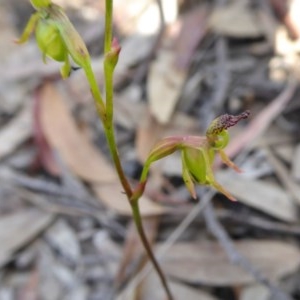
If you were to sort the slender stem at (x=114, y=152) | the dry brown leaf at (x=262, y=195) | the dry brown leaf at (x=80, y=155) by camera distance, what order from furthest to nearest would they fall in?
the dry brown leaf at (x=80, y=155), the dry brown leaf at (x=262, y=195), the slender stem at (x=114, y=152)

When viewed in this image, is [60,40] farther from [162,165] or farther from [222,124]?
[162,165]

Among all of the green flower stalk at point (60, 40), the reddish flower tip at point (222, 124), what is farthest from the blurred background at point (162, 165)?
the green flower stalk at point (60, 40)

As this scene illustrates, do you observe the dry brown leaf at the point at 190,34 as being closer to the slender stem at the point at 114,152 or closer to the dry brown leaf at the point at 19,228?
the dry brown leaf at the point at 19,228

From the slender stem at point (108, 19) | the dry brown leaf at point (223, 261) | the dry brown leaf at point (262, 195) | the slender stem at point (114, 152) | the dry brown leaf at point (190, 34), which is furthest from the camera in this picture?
the dry brown leaf at point (190, 34)

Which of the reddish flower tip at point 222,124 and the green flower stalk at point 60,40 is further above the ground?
the green flower stalk at point 60,40

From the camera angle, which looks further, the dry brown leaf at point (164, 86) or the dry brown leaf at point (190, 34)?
the dry brown leaf at point (190, 34)

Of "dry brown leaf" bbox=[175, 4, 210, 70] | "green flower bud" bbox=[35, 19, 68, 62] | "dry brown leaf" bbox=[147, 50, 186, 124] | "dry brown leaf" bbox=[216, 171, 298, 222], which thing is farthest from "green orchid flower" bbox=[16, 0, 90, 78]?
"dry brown leaf" bbox=[175, 4, 210, 70]

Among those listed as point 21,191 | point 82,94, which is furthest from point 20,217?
point 82,94
